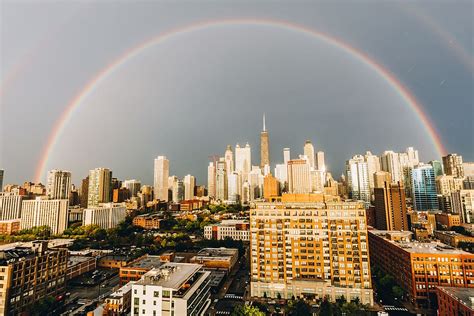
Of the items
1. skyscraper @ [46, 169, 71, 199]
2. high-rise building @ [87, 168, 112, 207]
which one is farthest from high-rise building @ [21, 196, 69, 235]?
high-rise building @ [87, 168, 112, 207]

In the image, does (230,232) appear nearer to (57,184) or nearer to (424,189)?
(57,184)

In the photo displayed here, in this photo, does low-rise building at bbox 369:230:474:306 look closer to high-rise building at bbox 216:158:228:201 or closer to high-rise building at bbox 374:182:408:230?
high-rise building at bbox 374:182:408:230

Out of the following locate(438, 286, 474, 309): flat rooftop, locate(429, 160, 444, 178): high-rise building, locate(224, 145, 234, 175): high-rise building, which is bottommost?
locate(438, 286, 474, 309): flat rooftop

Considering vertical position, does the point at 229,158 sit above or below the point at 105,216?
above

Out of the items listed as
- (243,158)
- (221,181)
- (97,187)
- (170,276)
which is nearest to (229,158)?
(243,158)

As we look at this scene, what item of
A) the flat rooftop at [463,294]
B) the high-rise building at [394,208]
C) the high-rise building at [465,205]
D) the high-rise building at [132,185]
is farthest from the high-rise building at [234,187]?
the flat rooftop at [463,294]

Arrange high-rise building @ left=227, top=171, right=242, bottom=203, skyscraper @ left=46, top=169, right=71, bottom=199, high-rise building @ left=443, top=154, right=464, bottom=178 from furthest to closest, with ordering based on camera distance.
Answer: high-rise building @ left=227, top=171, right=242, bottom=203 < high-rise building @ left=443, top=154, right=464, bottom=178 < skyscraper @ left=46, top=169, right=71, bottom=199

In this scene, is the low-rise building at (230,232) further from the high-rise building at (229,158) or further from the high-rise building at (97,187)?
the high-rise building at (229,158)
